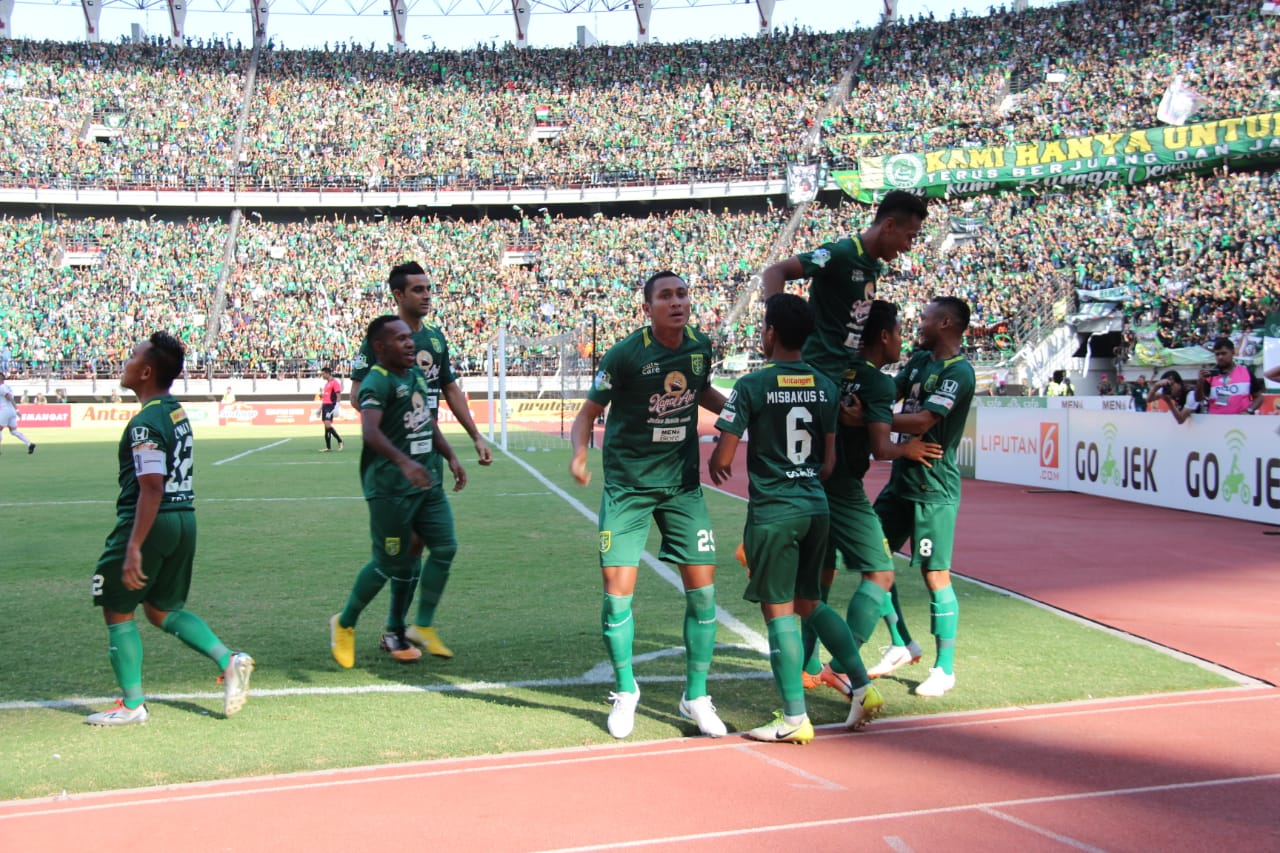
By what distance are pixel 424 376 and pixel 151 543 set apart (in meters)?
2.13

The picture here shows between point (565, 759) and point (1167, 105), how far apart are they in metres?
41.6

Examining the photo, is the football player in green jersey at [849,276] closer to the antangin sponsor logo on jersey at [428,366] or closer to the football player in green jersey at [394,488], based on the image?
the football player in green jersey at [394,488]

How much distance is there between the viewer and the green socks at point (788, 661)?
16.7 feet

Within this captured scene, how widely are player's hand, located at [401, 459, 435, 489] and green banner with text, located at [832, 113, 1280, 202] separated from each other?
125 feet

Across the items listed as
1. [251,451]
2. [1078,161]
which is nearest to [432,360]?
[251,451]

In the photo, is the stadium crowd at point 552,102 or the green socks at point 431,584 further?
the stadium crowd at point 552,102

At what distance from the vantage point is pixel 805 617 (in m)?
5.48

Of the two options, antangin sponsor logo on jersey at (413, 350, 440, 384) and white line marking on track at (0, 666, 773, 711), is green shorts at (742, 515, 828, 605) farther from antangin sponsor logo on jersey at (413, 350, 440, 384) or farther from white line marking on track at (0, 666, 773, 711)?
antangin sponsor logo on jersey at (413, 350, 440, 384)

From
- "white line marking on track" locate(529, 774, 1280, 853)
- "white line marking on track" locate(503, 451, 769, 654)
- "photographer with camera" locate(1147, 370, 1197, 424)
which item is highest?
"photographer with camera" locate(1147, 370, 1197, 424)

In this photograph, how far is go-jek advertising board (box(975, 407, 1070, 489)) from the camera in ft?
56.1

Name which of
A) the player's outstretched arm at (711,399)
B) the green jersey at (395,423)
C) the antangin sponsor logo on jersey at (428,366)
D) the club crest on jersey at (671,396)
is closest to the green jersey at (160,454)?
the green jersey at (395,423)

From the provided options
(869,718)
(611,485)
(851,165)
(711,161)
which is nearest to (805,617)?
(869,718)

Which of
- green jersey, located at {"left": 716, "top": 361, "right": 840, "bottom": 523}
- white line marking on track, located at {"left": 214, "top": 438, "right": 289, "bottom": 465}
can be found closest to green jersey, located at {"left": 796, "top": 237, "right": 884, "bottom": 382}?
green jersey, located at {"left": 716, "top": 361, "right": 840, "bottom": 523}

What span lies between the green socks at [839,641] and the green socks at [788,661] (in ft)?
0.62
